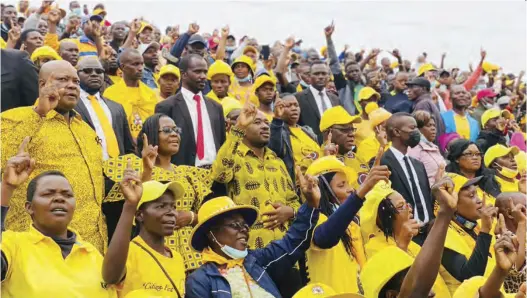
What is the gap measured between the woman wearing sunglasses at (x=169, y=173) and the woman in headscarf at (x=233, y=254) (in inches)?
19.9

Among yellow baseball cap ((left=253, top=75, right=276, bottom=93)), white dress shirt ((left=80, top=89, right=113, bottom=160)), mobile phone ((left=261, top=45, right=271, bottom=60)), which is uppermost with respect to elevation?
white dress shirt ((left=80, top=89, right=113, bottom=160))

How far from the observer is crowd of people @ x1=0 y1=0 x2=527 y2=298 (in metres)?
5.15

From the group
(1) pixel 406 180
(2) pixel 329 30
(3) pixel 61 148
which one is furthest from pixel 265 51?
(3) pixel 61 148

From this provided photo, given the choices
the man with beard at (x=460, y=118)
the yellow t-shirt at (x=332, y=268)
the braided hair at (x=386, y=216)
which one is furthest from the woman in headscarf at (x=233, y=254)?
the man with beard at (x=460, y=118)

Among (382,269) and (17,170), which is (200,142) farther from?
(17,170)

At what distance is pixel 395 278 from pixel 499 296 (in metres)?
0.64

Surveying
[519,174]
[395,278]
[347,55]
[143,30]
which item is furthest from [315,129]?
[347,55]

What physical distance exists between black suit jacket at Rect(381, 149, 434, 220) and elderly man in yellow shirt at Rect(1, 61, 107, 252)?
3455mm

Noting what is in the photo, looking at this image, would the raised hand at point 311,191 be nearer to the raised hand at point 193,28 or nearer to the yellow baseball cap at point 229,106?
the yellow baseball cap at point 229,106

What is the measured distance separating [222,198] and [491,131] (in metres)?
7.24

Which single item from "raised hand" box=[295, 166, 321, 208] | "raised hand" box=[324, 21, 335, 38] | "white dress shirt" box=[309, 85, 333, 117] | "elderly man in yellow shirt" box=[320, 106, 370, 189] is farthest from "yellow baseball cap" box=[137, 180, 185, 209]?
"raised hand" box=[324, 21, 335, 38]

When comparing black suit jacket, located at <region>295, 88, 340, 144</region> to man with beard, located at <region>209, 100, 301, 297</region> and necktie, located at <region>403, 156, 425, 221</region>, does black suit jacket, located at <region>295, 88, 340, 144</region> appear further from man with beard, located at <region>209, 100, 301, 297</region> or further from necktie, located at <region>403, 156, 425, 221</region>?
man with beard, located at <region>209, 100, 301, 297</region>

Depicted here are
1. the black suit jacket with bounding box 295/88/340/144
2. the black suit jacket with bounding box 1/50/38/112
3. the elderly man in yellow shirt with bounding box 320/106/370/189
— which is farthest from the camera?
the black suit jacket with bounding box 295/88/340/144

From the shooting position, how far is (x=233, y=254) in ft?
19.5
